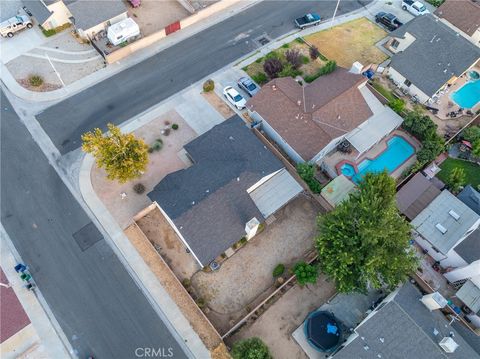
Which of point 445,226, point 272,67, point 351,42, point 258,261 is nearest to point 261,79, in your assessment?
point 272,67

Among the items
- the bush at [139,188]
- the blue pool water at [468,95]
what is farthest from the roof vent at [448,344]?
the blue pool water at [468,95]

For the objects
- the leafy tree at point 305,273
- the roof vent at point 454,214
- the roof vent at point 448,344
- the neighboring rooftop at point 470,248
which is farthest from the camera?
the roof vent at point 454,214

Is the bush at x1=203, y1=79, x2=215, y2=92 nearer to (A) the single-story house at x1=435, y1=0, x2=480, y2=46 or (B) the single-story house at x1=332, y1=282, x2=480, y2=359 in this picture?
(B) the single-story house at x1=332, y1=282, x2=480, y2=359

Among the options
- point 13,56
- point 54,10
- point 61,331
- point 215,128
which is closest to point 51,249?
point 61,331

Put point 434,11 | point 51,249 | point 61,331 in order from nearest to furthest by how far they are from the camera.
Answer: point 61,331 → point 51,249 → point 434,11

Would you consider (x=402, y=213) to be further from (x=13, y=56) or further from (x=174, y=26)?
(x=13, y=56)

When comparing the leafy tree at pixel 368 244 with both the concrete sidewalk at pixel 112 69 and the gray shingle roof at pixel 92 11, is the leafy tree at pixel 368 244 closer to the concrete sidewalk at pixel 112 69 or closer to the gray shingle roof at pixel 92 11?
the concrete sidewalk at pixel 112 69
